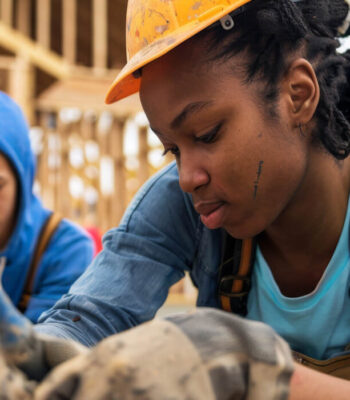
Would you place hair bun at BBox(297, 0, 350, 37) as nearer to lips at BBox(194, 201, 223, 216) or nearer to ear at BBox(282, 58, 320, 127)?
ear at BBox(282, 58, 320, 127)

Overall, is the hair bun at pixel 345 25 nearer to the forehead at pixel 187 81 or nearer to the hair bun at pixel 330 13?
the hair bun at pixel 330 13

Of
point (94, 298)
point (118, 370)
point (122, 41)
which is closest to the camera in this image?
point (118, 370)

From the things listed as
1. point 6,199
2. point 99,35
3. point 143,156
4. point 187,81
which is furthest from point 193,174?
point 99,35

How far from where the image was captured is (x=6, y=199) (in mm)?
2738

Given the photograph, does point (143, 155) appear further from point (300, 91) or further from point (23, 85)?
point (300, 91)

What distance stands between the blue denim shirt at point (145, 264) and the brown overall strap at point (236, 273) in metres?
0.04

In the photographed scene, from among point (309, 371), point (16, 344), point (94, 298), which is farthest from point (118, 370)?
point (94, 298)

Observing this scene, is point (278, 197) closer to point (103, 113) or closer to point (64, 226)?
point (64, 226)

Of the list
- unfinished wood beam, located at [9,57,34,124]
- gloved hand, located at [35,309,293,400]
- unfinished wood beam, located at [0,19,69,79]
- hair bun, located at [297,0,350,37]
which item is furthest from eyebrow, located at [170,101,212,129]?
unfinished wood beam, located at [0,19,69,79]

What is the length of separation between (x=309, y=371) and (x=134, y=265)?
0.80 meters

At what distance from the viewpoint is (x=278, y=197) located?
5.43ft

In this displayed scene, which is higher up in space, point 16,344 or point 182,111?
point 182,111

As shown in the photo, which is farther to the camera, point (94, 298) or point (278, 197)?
point (94, 298)

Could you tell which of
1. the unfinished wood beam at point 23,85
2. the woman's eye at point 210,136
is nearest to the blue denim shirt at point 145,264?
the woman's eye at point 210,136
